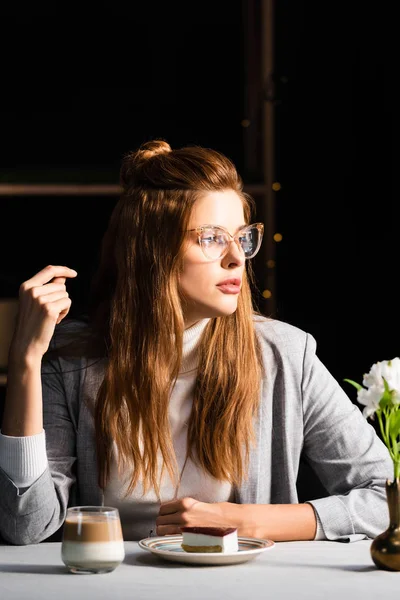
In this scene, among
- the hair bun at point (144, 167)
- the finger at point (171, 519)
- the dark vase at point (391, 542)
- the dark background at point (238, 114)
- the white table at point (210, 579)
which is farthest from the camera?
the dark background at point (238, 114)

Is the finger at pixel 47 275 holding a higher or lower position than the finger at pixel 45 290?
higher

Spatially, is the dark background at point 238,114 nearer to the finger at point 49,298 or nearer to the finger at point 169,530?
the finger at point 49,298

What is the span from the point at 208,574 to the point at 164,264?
0.69 m

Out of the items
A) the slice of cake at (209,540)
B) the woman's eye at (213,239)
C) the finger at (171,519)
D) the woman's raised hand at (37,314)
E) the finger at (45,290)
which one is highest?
the woman's eye at (213,239)

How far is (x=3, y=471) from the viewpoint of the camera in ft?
5.27

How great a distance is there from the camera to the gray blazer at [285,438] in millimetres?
1763

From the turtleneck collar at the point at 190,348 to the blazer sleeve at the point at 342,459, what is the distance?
219 millimetres

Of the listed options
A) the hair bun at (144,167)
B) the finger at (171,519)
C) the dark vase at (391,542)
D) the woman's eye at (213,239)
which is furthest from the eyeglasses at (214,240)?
the dark vase at (391,542)

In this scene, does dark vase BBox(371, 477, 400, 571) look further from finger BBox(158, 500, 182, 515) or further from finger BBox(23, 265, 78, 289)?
finger BBox(23, 265, 78, 289)

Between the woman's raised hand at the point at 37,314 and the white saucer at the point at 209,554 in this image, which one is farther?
the woman's raised hand at the point at 37,314

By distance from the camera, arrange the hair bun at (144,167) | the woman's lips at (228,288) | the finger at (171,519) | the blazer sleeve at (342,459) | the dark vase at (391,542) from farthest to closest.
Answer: the hair bun at (144,167), the woman's lips at (228,288), the blazer sleeve at (342,459), the finger at (171,519), the dark vase at (391,542)

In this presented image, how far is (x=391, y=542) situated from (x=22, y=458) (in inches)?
24.1

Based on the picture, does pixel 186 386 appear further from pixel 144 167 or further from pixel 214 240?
pixel 144 167

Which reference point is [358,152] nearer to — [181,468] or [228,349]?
[228,349]
